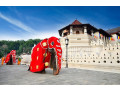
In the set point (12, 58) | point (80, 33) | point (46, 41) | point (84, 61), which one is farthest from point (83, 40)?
point (46, 41)

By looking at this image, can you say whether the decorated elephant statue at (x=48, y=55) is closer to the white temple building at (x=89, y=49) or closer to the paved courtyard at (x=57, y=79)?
the paved courtyard at (x=57, y=79)

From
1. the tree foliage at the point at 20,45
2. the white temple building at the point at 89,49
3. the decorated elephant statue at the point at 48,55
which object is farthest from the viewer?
the tree foliage at the point at 20,45

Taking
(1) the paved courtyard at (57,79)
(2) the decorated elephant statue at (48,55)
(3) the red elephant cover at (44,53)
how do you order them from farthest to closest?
(3) the red elephant cover at (44,53) < (2) the decorated elephant statue at (48,55) < (1) the paved courtyard at (57,79)

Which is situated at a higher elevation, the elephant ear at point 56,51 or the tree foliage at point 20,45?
the tree foliage at point 20,45

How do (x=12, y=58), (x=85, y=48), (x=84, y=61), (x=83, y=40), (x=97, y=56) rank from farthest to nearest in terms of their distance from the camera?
(x=83, y=40) < (x=85, y=48) < (x=84, y=61) < (x=97, y=56) < (x=12, y=58)

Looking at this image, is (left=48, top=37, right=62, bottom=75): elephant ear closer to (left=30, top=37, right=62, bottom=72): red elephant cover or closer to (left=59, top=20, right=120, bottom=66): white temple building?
(left=30, top=37, right=62, bottom=72): red elephant cover

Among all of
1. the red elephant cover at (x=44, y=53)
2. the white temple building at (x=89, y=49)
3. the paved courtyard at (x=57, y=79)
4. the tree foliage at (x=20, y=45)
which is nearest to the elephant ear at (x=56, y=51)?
the red elephant cover at (x=44, y=53)

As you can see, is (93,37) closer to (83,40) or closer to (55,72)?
(83,40)

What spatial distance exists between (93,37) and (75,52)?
10.1 metres

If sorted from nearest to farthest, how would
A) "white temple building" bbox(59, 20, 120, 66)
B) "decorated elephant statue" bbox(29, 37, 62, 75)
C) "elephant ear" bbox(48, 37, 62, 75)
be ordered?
"elephant ear" bbox(48, 37, 62, 75), "decorated elephant statue" bbox(29, 37, 62, 75), "white temple building" bbox(59, 20, 120, 66)

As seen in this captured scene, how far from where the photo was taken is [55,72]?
18.2 feet

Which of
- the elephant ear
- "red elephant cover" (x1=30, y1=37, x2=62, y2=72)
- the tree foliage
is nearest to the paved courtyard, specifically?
the elephant ear

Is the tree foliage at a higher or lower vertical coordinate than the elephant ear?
higher

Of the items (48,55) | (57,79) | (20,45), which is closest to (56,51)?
A: (48,55)
